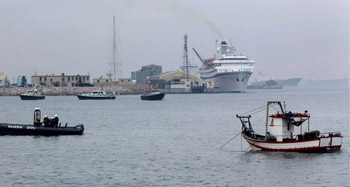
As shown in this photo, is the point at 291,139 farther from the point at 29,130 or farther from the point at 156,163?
the point at 29,130

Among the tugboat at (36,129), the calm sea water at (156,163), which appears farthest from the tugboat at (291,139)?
the tugboat at (36,129)

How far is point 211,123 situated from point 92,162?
3563cm

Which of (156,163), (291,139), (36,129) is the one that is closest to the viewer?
(156,163)

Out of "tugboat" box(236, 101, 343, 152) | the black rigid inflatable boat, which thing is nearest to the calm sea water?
"tugboat" box(236, 101, 343, 152)

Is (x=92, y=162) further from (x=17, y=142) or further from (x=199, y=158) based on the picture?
(x=17, y=142)

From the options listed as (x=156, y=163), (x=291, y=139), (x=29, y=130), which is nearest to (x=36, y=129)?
(x=29, y=130)

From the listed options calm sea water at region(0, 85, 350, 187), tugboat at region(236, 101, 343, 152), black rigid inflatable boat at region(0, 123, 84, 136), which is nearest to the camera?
calm sea water at region(0, 85, 350, 187)

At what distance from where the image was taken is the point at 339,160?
38.8m

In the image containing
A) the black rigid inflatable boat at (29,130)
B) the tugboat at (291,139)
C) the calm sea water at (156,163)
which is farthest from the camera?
the black rigid inflatable boat at (29,130)

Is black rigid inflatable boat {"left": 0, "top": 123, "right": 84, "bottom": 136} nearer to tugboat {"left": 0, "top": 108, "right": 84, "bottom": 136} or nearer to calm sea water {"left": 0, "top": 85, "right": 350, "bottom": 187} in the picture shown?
tugboat {"left": 0, "top": 108, "right": 84, "bottom": 136}

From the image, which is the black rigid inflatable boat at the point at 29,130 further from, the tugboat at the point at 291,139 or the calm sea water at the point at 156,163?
the tugboat at the point at 291,139

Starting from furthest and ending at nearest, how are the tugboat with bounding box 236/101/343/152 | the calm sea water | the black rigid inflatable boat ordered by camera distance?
the black rigid inflatable boat, the tugboat with bounding box 236/101/343/152, the calm sea water

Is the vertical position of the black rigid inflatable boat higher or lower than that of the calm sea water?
higher

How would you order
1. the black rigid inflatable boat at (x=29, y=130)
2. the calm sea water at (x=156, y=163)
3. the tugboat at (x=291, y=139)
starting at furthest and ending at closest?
the black rigid inflatable boat at (x=29, y=130), the tugboat at (x=291, y=139), the calm sea water at (x=156, y=163)
